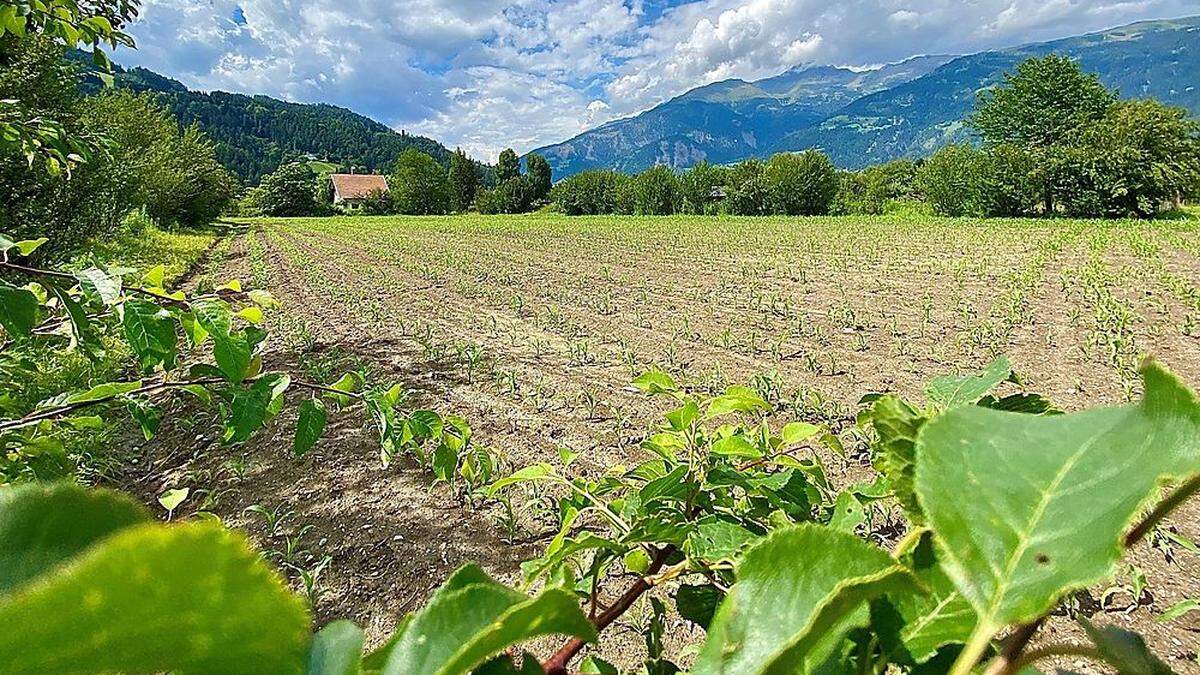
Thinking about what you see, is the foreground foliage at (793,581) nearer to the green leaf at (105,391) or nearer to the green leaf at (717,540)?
the green leaf at (717,540)

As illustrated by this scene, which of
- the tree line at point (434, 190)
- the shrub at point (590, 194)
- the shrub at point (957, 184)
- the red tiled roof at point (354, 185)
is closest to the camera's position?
the shrub at point (957, 184)

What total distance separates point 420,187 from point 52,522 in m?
66.1

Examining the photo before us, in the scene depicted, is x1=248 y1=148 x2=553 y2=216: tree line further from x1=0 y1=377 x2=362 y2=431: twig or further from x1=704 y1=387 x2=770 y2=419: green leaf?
x1=704 y1=387 x2=770 y2=419: green leaf

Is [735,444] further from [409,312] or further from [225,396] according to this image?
[409,312]

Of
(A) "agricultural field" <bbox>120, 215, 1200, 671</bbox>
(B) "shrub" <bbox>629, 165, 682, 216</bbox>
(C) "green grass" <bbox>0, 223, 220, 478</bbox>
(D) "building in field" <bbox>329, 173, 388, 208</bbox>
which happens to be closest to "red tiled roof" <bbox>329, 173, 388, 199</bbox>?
(D) "building in field" <bbox>329, 173, 388, 208</bbox>

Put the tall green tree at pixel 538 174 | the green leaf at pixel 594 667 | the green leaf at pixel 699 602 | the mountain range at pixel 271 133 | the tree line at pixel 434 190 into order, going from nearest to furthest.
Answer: the green leaf at pixel 594 667 < the green leaf at pixel 699 602 < the tree line at pixel 434 190 < the tall green tree at pixel 538 174 < the mountain range at pixel 271 133

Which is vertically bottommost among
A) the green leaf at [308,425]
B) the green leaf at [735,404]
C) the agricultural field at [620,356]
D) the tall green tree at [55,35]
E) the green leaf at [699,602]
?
the agricultural field at [620,356]

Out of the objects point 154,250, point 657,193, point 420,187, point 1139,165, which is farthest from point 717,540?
point 420,187

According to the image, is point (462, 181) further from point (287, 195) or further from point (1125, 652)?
point (1125, 652)

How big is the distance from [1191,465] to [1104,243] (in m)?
19.5

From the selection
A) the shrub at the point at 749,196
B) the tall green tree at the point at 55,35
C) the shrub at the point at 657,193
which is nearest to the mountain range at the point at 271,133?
the shrub at the point at 657,193

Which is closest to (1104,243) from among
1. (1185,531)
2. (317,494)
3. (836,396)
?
(836,396)

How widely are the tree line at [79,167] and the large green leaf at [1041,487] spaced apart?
2037 millimetres

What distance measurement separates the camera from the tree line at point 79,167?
2416 millimetres
